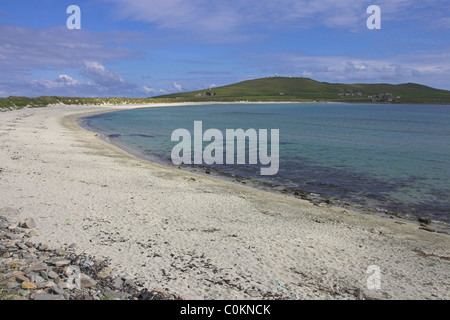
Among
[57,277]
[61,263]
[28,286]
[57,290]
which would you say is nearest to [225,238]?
[61,263]

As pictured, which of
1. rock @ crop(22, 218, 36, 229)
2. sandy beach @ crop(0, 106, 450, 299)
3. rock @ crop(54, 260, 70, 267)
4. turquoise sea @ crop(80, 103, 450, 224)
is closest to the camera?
rock @ crop(54, 260, 70, 267)

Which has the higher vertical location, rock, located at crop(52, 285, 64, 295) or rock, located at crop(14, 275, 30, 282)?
rock, located at crop(14, 275, 30, 282)

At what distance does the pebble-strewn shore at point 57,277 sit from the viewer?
5906mm

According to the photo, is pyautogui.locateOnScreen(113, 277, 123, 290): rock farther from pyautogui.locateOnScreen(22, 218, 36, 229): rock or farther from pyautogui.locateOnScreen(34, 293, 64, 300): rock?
pyautogui.locateOnScreen(22, 218, 36, 229): rock

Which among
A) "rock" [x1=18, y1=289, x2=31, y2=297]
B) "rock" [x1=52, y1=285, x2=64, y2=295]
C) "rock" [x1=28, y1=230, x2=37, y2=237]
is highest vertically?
"rock" [x1=28, y1=230, x2=37, y2=237]

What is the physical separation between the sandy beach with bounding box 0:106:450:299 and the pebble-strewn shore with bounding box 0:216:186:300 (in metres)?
0.35

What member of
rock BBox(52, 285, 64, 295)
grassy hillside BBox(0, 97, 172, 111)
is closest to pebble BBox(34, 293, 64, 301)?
rock BBox(52, 285, 64, 295)

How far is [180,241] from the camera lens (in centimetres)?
Result: 905

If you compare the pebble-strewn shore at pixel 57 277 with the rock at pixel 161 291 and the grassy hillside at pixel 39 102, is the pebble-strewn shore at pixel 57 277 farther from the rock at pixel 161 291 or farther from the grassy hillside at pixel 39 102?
the grassy hillside at pixel 39 102

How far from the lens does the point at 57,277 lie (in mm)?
6441

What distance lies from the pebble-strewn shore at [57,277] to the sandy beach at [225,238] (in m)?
0.35

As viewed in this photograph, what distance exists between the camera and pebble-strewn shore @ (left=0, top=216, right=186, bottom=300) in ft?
19.4
